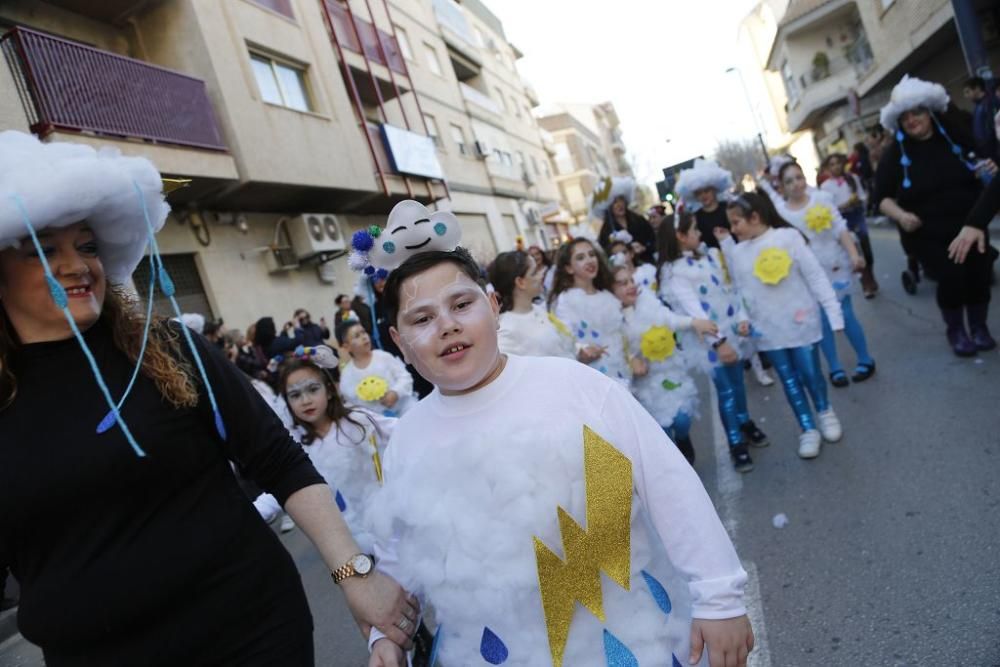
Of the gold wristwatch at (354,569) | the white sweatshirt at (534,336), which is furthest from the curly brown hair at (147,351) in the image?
the white sweatshirt at (534,336)

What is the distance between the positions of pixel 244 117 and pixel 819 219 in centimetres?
1029

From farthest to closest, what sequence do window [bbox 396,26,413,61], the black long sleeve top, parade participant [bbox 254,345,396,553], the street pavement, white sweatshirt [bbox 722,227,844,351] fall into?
1. window [bbox 396,26,413,61]
2. white sweatshirt [bbox 722,227,844,351]
3. parade participant [bbox 254,345,396,553]
4. the street pavement
5. the black long sleeve top

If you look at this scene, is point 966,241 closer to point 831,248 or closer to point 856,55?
point 831,248

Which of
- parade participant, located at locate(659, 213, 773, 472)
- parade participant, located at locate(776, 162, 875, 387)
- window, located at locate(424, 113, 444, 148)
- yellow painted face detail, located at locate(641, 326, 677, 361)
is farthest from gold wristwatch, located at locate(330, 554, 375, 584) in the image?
window, located at locate(424, 113, 444, 148)

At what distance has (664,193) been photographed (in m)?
15.1

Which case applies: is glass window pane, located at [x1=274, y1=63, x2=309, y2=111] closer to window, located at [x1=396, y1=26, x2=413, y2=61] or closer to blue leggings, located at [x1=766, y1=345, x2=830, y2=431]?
window, located at [x1=396, y1=26, x2=413, y2=61]

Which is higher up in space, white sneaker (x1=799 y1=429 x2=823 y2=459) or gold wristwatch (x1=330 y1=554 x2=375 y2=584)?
gold wristwatch (x1=330 y1=554 x2=375 y2=584)

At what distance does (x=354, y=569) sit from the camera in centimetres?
176

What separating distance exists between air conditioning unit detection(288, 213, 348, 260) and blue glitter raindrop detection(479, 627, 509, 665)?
1368 cm

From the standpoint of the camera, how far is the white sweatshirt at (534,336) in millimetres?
4312

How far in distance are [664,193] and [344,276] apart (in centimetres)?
760

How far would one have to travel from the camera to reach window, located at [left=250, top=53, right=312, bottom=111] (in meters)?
14.2

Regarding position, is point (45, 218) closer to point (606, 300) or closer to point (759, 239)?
point (606, 300)

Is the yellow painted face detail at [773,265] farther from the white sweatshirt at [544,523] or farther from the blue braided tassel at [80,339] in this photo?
the blue braided tassel at [80,339]
